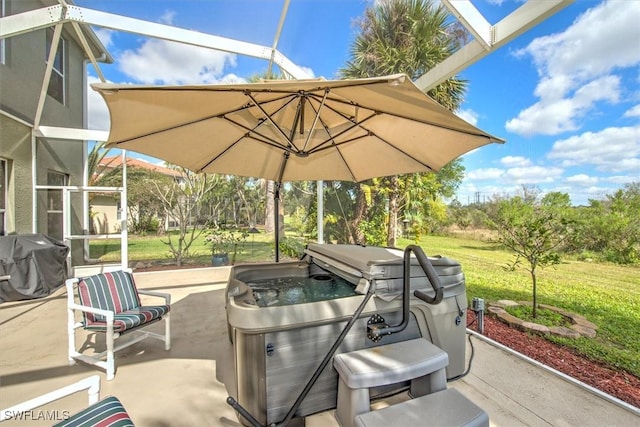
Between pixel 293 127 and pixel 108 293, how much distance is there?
2.61m

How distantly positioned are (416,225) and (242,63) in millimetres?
6308

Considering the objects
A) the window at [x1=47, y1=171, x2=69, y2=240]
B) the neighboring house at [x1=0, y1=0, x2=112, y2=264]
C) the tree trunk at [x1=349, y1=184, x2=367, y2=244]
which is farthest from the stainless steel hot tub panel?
the window at [x1=47, y1=171, x2=69, y2=240]

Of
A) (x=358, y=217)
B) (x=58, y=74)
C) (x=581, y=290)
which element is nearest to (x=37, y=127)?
(x=58, y=74)

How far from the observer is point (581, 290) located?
4691 mm

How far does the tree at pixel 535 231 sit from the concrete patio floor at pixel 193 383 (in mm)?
1500

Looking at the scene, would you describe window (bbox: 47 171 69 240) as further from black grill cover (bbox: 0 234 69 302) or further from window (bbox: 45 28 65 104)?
window (bbox: 45 28 65 104)

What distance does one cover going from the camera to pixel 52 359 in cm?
292

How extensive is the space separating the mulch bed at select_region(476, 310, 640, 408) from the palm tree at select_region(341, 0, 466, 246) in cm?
346

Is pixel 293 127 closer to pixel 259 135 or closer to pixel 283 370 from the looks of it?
pixel 259 135

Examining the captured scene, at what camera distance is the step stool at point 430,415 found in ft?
5.33

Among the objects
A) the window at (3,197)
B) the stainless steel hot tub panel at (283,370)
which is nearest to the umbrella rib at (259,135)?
the stainless steel hot tub panel at (283,370)

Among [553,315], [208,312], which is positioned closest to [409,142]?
[553,315]

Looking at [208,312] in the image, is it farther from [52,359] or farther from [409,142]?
[409,142]

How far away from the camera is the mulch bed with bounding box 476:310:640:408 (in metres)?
2.54
